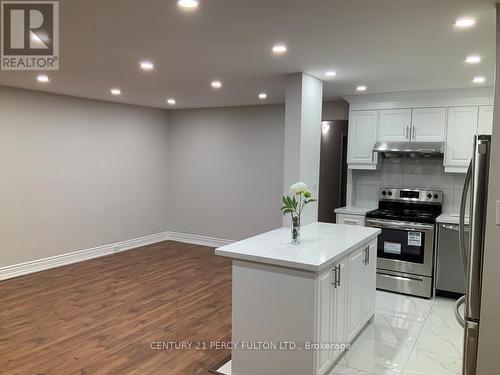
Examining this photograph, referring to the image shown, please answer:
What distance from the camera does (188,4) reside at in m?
2.24

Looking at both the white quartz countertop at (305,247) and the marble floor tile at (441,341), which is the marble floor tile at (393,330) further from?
the white quartz countertop at (305,247)

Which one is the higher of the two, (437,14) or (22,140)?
(437,14)

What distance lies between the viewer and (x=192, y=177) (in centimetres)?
753

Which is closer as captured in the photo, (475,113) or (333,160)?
(475,113)

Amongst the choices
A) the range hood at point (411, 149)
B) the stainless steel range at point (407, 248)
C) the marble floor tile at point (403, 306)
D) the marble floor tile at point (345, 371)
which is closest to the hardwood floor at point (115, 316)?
the marble floor tile at point (345, 371)

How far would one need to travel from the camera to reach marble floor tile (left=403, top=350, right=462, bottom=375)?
3.09m

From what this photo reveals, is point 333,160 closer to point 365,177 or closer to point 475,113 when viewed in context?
point 365,177

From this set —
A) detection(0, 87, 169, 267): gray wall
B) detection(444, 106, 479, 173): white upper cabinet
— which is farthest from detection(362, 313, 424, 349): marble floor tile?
detection(0, 87, 169, 267): gray wall

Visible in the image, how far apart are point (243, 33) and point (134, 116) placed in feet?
15.3

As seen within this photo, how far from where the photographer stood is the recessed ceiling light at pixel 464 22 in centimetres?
→ 243

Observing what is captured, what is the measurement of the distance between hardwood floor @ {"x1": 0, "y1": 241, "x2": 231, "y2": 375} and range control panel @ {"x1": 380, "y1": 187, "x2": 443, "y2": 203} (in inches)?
97.2

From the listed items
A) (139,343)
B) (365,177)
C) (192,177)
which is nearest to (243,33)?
(139,343)

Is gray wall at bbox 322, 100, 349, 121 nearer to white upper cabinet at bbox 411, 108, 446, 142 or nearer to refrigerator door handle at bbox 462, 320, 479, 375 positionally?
white upper cabinet at bbox 411, 108, 446, 142

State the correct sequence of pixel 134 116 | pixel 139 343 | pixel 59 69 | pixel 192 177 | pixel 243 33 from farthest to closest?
pixel 192 177
pixel 134 116
pixel 59 69
pixel 139 343
pixel 243 33
